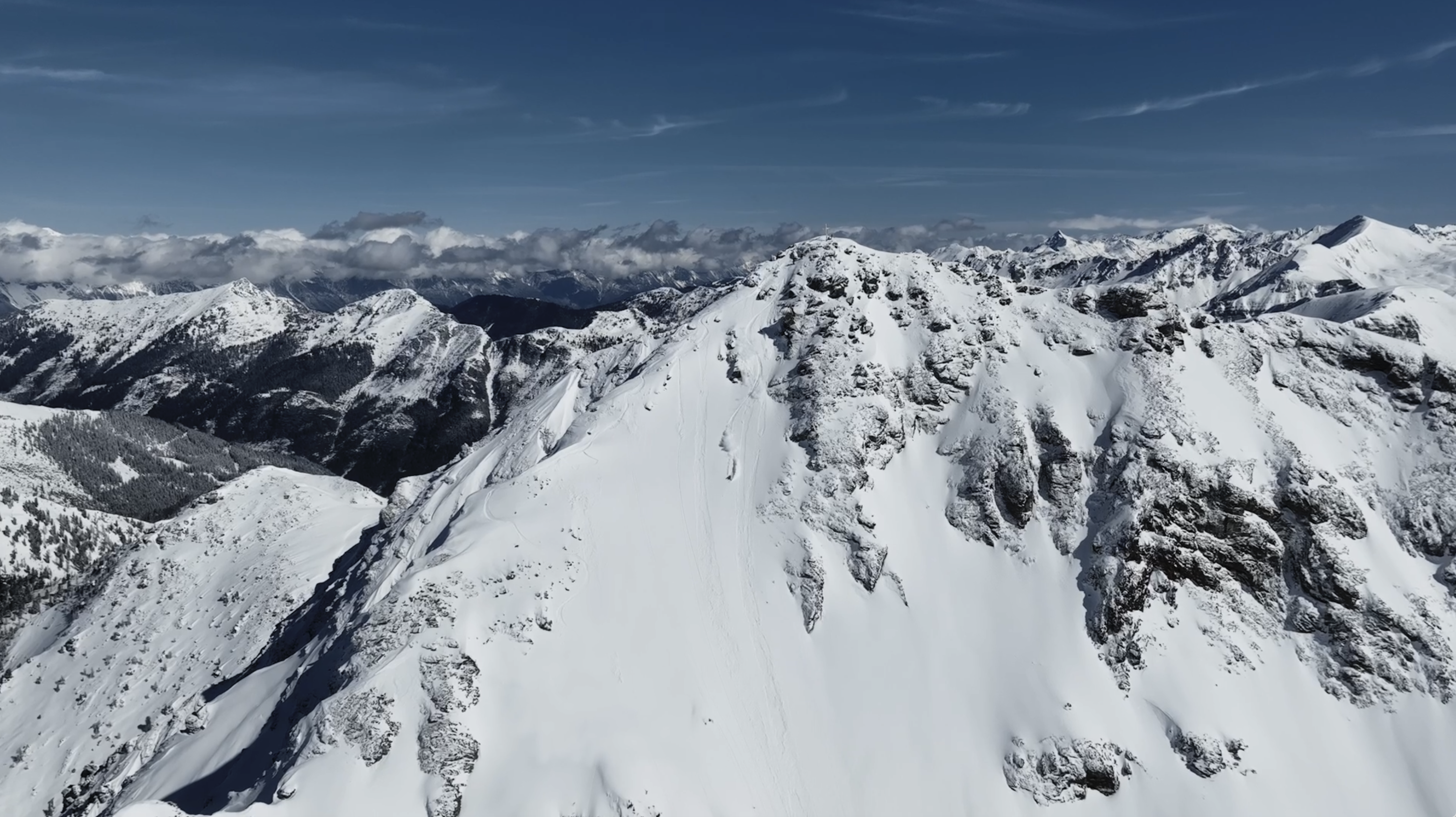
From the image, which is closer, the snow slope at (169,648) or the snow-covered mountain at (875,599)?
the snow-covered mountain at (875,599)

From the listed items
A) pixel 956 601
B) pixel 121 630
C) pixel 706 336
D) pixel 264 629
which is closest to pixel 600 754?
pixel 956 601

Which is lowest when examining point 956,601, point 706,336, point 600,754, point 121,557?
point 121,557

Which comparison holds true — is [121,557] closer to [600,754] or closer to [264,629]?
[264,629]

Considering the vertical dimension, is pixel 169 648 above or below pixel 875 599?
below

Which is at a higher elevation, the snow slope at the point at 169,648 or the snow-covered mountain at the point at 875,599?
the snow-covered mountain at the point at 875,599

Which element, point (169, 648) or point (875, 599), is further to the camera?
point (169, 648)

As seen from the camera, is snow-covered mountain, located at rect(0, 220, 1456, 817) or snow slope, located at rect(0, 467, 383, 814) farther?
snow slope, located at rect(0, 467, 383, 814)

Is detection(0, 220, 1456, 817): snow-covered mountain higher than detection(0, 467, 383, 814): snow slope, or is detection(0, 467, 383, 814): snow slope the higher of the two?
detection(0, 220, 1456, 817): snow-covered mountain

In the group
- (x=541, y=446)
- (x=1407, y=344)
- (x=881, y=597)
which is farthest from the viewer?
(x=1407, y=344)
